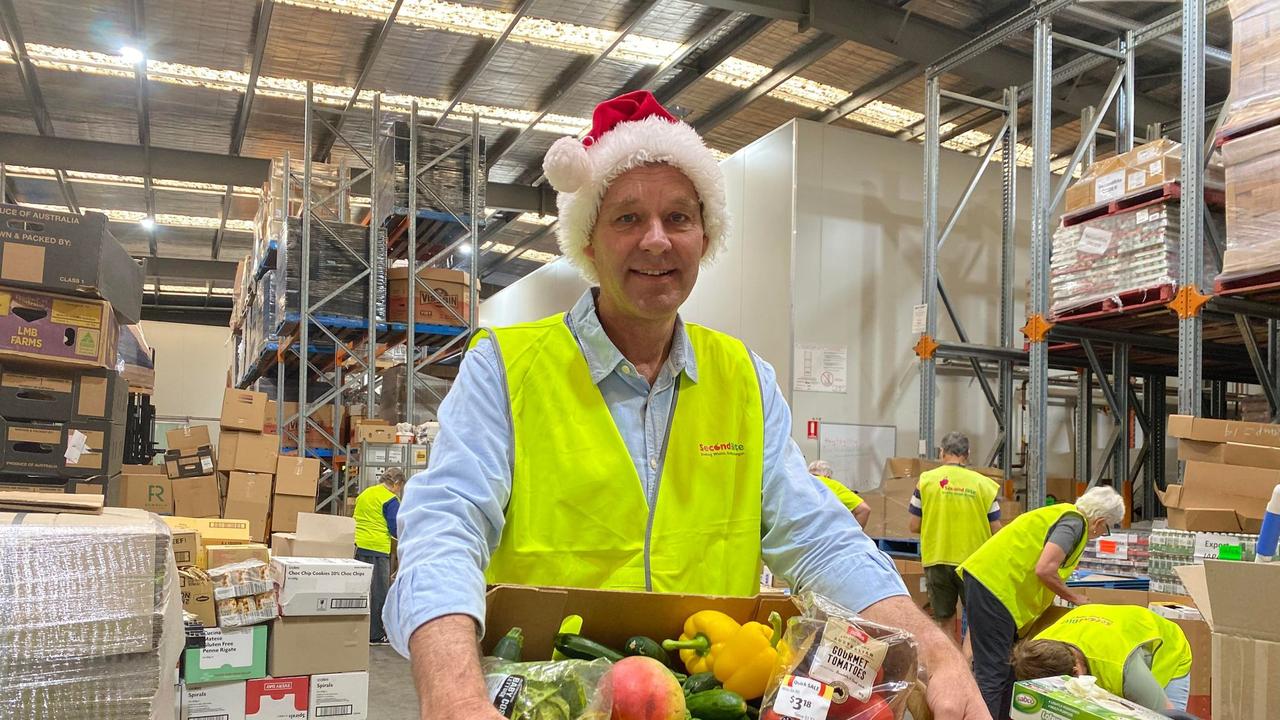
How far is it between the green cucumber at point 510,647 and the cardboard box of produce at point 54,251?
4.15 meters

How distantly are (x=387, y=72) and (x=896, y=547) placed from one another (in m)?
6.35

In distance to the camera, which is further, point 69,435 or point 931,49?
point 931,49

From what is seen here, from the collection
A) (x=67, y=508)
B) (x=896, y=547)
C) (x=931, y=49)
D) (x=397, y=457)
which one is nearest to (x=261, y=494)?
(x=397, y=457)

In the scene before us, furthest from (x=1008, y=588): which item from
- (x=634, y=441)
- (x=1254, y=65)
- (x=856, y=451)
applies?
(x=634, y=441)

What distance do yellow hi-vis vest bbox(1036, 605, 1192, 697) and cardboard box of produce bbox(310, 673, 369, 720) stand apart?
9.96ft

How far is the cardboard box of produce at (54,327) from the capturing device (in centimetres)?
446

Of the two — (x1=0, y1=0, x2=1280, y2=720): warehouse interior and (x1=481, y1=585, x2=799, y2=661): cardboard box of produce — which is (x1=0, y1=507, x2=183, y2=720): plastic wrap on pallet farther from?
(x1=481, y1=585, x2=799, y2=661): cardboard box of produce

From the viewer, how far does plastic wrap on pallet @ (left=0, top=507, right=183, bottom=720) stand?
2.03 m

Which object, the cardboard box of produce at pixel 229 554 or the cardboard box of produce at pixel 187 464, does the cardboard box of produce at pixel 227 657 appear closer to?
the cardboard box of produce at pixel 229 554

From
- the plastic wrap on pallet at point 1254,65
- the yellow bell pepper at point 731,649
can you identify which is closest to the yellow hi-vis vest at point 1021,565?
the plastic wrap on pallet at point 1254,65

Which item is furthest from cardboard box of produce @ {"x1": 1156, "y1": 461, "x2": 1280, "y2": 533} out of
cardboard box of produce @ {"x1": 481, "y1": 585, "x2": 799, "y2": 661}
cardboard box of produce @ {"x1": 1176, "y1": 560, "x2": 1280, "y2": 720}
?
cardboard box of produce @ {"x1": 481, "y1": 585, "x2": 799, "y2": 661}

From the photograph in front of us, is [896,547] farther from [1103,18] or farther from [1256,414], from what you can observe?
[1103,18]

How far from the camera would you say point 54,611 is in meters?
2.07

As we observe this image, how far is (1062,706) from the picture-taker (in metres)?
2.05
